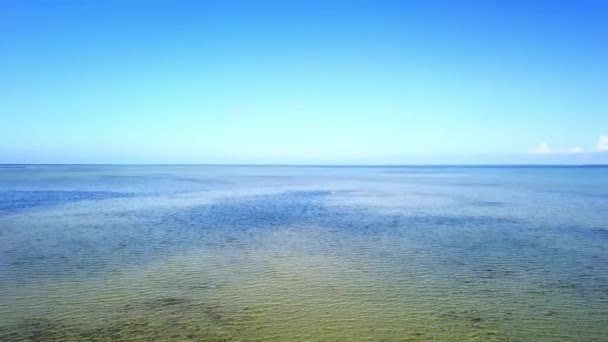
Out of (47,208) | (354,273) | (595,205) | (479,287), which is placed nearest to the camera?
(479,287)

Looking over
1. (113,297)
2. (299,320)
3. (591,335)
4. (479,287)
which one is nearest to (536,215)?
(479,287)

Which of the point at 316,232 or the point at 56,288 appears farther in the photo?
the point at 316,232

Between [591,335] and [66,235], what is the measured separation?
19.2 m

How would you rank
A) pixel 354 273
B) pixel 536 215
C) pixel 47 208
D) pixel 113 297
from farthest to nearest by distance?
pixel 47 208
pixel 536 215
pixel 354 273
pixel 113 297

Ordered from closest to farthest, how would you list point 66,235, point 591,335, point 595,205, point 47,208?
point 591,335 < point 66,235 < point 47,208 < point 595,205

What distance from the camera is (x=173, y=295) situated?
10.7 metres

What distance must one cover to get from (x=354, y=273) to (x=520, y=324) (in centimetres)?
495

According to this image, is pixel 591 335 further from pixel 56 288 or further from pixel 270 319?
pixel 56 288

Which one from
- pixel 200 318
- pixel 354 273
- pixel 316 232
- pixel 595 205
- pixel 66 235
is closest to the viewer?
pixel 200 318

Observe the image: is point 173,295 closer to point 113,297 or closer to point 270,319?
point 113,297

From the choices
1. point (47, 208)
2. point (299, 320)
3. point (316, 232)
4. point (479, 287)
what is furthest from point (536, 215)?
point (47, 208)

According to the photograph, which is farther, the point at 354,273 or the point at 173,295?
the point at 354,273

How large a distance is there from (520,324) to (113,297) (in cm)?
930

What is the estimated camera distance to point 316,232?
20.5 m
